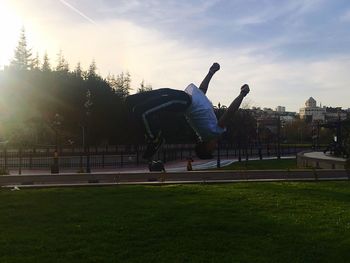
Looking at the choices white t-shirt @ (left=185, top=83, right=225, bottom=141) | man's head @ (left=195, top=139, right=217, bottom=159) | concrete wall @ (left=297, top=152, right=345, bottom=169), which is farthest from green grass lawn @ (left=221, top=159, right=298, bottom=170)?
white t-shirt @ (left=185, top=83, right=225, bottom=141)

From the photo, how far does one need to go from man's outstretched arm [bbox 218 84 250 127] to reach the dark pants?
3.65 feet

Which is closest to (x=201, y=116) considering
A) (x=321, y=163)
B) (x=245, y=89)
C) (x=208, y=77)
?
(x=245, y=89)

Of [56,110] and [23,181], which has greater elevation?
[56,110]

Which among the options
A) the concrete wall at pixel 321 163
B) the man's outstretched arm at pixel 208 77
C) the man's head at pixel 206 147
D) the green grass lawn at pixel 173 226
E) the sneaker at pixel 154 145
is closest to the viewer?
the green grass lawn at pixel 173 226

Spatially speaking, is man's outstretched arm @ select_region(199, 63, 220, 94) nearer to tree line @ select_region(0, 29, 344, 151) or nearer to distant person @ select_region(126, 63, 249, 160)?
distant person @ select_region(126, 63, 249, 160)

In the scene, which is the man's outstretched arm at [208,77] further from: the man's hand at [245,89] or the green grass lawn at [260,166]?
the green grass lawn at [260,166]

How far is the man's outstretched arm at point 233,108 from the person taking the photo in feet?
39.9

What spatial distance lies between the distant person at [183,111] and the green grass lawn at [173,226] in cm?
138

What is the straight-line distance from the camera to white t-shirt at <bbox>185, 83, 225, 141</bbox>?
479 inches

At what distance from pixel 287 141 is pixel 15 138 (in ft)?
289

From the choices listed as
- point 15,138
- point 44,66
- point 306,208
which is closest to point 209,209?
point 306,208

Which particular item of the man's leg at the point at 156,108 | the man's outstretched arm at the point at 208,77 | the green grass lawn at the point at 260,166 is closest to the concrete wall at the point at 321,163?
the green grass lawn at the point at 260,166

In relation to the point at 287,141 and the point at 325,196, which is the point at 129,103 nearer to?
the point at 325,196

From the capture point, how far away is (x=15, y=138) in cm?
5078
